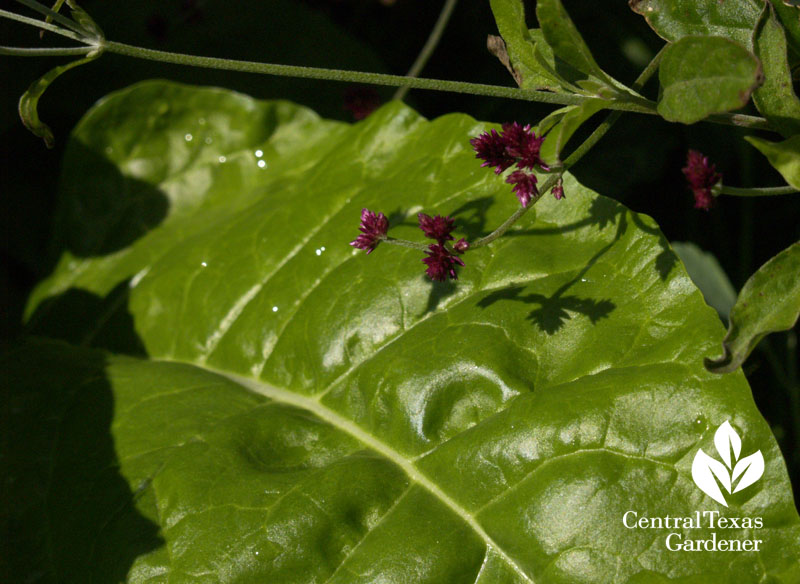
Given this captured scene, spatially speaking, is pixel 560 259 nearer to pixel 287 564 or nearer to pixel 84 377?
pixel 287 564

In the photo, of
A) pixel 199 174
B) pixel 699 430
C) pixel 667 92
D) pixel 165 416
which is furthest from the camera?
pixel 199 174

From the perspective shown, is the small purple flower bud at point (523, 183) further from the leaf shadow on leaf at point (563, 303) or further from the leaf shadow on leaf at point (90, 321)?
the leaf shadow on leaf at point (90, 321)

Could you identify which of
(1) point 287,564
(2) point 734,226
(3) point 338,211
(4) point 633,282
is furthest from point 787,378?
(1) point 287,564

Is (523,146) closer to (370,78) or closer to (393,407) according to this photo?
(370,78)

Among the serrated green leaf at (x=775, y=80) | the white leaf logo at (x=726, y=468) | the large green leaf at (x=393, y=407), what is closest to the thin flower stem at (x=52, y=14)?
the large green leaf at (x=393, y=407)

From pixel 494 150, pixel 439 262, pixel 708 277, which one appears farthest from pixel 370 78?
pixel 708 277

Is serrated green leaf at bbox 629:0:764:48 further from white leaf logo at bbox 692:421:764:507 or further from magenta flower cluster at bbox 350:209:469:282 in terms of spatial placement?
white leaf logo at bbox 692:421:764:507
